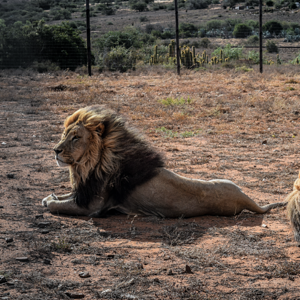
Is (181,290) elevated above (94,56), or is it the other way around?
(94,56)

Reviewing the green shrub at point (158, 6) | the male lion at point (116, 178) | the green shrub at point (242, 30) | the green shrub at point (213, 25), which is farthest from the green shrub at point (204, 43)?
the male lion at point (116, 178)

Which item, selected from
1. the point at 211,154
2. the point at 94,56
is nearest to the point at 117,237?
the point at 211,154

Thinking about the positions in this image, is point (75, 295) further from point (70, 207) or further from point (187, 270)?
point (70, 207)

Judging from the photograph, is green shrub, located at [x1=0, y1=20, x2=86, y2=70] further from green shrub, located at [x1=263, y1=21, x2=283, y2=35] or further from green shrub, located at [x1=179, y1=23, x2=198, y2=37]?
green shrub, located at [x1=263, y1=21, x2=283, y2=35]

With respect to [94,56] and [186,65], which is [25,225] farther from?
[94,56]

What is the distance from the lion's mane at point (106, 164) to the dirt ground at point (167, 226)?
0.34m

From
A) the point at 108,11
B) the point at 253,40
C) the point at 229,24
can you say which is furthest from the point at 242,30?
the point at 108,11

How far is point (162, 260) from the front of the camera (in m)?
3.77

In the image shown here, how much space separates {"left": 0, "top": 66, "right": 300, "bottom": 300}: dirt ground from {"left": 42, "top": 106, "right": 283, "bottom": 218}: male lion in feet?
0.55

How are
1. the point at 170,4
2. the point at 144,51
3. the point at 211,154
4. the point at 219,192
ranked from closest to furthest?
the point at 219,192
the point at 211,154
the point at 144,51
the point at 170,4

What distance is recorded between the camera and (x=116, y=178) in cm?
478

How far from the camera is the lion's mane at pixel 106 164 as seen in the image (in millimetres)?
4785

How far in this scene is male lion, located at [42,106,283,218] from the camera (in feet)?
15.7

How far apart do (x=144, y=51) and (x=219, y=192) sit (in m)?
26.0
